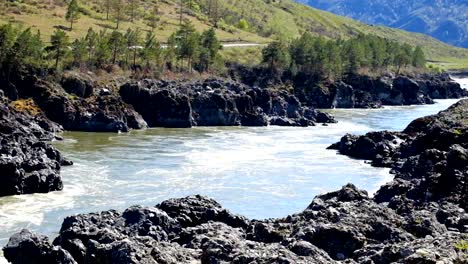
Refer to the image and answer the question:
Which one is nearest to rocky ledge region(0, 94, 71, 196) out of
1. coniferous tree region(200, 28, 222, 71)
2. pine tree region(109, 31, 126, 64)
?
pine tree region(109, 31, 126, 64)

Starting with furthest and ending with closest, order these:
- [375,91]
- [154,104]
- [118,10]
Answer: [375,91] → [118,10] → [154,104]

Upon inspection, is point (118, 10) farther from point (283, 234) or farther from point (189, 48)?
point (283, 234)

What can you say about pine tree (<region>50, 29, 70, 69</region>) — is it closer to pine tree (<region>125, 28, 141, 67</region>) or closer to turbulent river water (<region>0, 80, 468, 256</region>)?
pine tree (<region>125, 28, 141, 67</region>)

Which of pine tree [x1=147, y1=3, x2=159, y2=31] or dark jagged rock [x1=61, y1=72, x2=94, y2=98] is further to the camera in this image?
pine tree [x1=147, y1=3, x2=159, y2=31]

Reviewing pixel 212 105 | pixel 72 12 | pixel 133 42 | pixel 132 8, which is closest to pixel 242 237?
pixel 212 105

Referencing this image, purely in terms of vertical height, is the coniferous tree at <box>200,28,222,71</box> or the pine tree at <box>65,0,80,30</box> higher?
the pine tree at <box>65,0,80,30</box>

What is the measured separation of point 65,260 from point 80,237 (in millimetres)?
2260

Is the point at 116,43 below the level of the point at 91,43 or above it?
above

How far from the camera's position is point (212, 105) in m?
116

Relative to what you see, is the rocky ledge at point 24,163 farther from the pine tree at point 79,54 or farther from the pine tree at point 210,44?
the pine tree at point 210,44

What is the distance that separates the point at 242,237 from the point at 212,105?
280 ft

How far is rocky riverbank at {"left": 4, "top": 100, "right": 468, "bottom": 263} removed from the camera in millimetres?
24062

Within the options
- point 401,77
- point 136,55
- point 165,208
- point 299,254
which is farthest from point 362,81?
point 299,254

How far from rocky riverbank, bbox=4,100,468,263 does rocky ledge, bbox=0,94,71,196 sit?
83.2 ft
